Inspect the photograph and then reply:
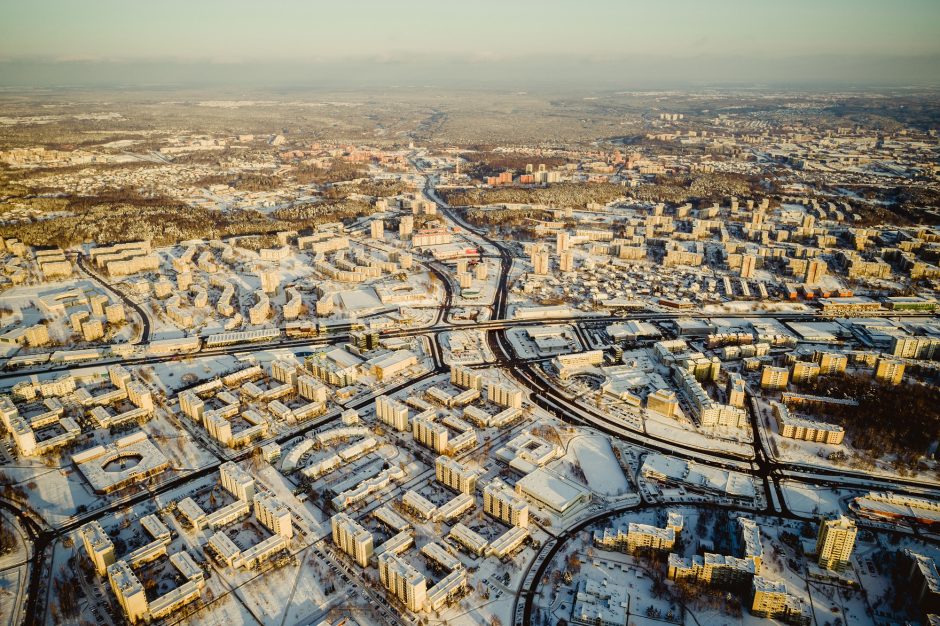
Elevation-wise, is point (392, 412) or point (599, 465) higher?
point (392, 412)

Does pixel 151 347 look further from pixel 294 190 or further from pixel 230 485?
pixel 294 190

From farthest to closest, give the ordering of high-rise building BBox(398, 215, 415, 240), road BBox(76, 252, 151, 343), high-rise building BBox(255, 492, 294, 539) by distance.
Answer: high-rise building BBox(398, 215, 415, 240), road BBox(76, 252, 151, 343), high-rise building BBox(255, 492, 294, 539)

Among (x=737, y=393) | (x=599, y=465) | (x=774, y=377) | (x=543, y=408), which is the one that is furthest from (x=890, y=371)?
(x=543, y=408)

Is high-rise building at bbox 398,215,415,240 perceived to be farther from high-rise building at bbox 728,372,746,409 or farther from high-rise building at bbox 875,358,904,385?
high-rise building at bbox 875,358,904,385

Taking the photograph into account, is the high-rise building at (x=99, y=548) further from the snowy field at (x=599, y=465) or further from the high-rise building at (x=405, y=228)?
the high-rise building at (x=405, y=228)

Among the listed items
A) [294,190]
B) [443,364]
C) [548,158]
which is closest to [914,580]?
[443,364]

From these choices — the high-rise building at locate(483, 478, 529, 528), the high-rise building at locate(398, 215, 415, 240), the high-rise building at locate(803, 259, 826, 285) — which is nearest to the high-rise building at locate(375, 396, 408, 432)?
the high-rise building at locate(483, 478, 529, 528)

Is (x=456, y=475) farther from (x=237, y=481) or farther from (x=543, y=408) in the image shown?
(x=237, y=481)
